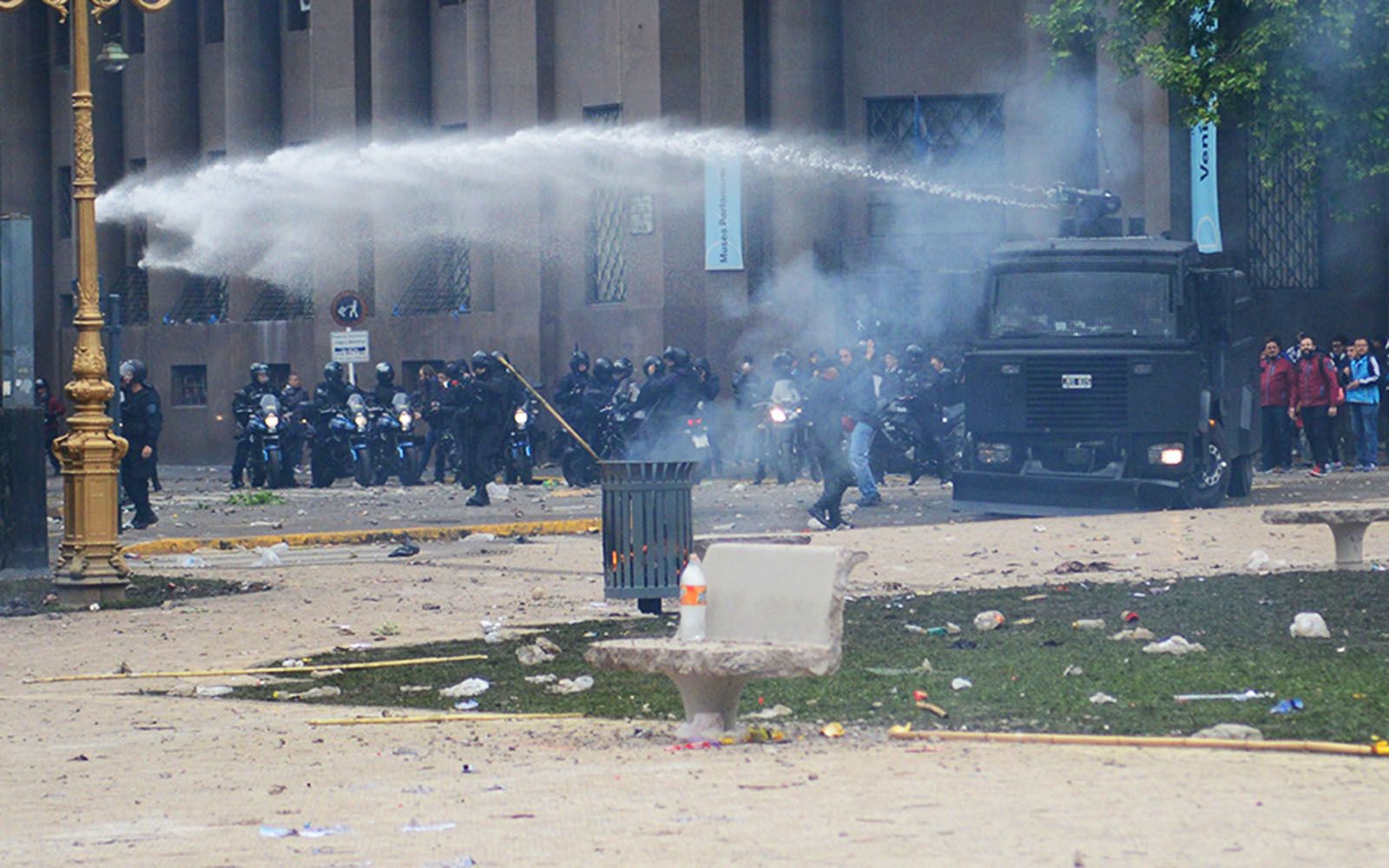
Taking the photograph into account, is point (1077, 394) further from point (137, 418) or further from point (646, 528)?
point (137, 418)

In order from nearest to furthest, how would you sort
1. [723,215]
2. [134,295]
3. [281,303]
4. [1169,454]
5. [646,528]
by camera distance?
[646,528] → [1169,454] → [723,215] → [281,303] → [134,295]

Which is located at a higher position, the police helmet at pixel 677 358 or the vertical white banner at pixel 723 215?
the vertical white banner at pixel 723 215

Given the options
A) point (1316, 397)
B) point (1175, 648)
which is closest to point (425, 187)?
point (1316, 397)

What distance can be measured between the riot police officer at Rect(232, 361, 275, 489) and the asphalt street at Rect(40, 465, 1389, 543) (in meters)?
1.14

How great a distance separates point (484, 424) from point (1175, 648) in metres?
15.4

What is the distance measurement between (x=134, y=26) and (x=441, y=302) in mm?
13371

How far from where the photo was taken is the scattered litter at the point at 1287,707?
28.0ft

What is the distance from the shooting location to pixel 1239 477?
23.6m

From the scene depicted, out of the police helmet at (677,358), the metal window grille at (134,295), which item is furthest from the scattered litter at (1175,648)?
the metal window grille at (134,295)

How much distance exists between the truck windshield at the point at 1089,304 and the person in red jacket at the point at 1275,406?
6.83 meters

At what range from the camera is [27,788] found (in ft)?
26.2

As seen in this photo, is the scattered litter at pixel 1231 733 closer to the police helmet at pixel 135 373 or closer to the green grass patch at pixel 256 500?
the police helmet at pixel 135 373

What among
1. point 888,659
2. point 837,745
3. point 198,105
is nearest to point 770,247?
point 198,105

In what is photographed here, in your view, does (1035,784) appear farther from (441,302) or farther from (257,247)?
(257,247)
